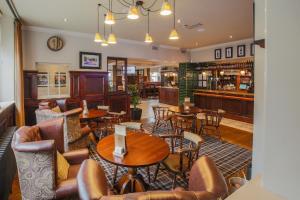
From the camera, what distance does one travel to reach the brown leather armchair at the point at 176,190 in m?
0.86

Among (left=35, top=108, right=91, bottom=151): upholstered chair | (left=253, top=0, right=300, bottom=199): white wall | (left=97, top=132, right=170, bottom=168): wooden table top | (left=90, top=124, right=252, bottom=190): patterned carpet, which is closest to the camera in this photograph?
(left=253, top=0, right=300, bottom=199): white wall

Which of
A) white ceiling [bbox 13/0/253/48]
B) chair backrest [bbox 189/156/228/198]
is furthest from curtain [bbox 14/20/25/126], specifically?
chair backrest [bbox 189/156/228/198]

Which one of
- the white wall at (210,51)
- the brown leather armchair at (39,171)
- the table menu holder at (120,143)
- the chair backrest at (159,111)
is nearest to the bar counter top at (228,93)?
the white wall at (210,51)

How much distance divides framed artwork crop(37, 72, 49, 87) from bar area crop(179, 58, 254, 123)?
5.58 m

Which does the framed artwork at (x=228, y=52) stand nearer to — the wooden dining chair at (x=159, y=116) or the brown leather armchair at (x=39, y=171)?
the wooden dining chair at (x=159, y=116)

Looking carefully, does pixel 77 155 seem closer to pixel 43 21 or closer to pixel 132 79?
pixel 43 21

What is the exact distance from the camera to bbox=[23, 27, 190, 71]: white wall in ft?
16.7

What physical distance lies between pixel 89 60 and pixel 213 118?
4177mm

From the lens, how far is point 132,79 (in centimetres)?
1493

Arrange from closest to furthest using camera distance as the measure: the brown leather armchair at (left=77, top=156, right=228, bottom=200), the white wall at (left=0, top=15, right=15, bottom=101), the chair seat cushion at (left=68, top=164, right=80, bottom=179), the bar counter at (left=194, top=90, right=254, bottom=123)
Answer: the brown leather armchair at (left=77, top=156, right=228, bottom=200), the chair seat cushion at (left=68, top=164, right=80, bottom=179), the white wall at (left=0, top=15, right=15, bottom=101), the bar counter at (left=194, top=90, right=254, bottom=123)

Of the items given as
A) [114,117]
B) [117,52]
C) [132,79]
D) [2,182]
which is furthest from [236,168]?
[132,79]

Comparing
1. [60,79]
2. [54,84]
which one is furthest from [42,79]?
[60,79]

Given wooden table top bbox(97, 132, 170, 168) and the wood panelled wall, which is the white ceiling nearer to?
the wood panelled wall

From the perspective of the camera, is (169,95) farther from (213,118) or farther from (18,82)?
(18,82)
